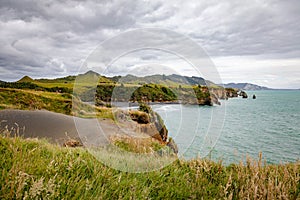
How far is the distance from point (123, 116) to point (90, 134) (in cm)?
299

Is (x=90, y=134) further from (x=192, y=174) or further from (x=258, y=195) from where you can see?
(x=258, y=195)

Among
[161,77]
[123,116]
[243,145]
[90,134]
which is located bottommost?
[243,145]

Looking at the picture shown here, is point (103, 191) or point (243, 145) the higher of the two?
point (103, 191)

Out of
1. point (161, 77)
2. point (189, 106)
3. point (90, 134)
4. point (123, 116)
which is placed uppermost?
Answer: point (161, 77)

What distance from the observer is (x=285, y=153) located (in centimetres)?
3397

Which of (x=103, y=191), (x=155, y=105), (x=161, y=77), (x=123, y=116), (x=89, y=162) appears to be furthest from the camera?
(x=123, y=116)

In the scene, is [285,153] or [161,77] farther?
[285,153]

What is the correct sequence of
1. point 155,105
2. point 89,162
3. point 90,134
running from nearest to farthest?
1. point 89,162
2. point 155,105
3. point 90,134

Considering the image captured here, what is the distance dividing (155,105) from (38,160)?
9.59 m

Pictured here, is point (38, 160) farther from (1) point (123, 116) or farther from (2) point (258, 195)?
(1) point (123, 116)

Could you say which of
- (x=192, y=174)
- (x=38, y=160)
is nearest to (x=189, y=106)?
(x=192, y=174)

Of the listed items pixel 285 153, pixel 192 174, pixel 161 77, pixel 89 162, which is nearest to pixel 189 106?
pixel 161 77

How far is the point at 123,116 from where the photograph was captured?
15.7 meters

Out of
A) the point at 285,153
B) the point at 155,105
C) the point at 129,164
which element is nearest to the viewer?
the point at 129,164
